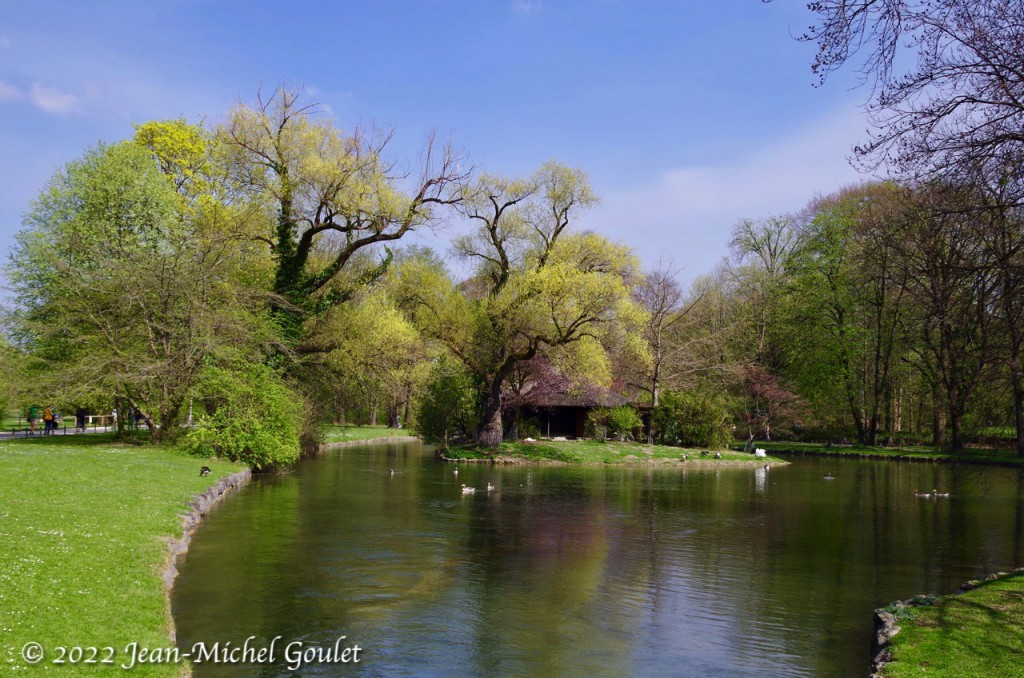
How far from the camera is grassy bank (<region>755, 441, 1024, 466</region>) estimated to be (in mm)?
37875

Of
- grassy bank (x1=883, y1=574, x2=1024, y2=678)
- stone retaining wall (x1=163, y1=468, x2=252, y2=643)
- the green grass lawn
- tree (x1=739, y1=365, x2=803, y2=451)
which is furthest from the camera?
tree (x1=739, y1=365, x2=803, y2=451)

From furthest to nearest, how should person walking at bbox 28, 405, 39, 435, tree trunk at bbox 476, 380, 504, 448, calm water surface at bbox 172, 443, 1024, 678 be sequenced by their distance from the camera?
tree trunk at bbox 476, 380, 504, 448
person walking at bbox 28, 405, 39, 435
calm water surface at bbox 172, 443, 1024, 678

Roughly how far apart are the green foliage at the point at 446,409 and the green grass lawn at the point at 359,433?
6.64 feet

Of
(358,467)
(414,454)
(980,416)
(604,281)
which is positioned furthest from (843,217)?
(980,416)

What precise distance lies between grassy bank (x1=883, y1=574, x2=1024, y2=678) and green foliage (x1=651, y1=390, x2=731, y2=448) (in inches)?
1297

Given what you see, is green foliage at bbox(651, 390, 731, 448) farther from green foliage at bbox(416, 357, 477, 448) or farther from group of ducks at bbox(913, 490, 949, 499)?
group of ducks at bbox(913, 490, 949, 499)

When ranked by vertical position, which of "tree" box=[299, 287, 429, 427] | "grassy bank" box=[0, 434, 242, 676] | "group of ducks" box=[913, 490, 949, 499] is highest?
"tree" box=[299, 287, 429, 427]

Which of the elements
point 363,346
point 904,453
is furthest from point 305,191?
point 904,453

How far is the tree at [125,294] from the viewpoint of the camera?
25.4 metres

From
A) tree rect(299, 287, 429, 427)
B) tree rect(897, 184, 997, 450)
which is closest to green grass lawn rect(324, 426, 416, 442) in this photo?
tree rect(299, 287, 429, 427)

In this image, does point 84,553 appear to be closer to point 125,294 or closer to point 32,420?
point 125,294

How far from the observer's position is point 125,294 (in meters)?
25.3

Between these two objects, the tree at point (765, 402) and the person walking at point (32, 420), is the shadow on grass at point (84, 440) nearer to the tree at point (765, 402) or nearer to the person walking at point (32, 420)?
the person walking at point (32, 420)

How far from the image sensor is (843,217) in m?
52.3
